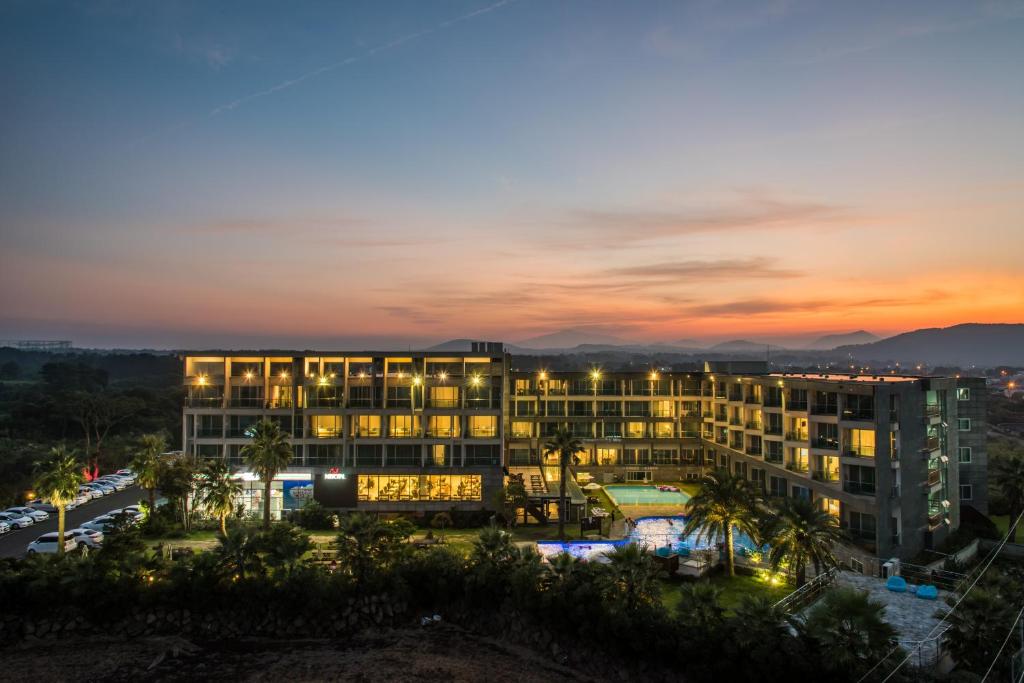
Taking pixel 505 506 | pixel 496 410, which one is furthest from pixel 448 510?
pixel 496 410

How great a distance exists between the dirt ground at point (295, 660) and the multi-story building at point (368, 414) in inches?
757

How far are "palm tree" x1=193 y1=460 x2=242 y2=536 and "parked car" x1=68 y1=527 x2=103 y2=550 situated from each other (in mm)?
8605

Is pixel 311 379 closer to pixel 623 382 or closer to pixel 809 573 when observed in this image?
pixel 623 382

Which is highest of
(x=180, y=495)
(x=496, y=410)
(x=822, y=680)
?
(x=496, y=410)

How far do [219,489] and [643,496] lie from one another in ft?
135

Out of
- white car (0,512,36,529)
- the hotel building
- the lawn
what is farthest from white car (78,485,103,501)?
the lawn

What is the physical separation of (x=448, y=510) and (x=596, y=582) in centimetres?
2317

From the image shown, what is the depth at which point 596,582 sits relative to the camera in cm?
3186

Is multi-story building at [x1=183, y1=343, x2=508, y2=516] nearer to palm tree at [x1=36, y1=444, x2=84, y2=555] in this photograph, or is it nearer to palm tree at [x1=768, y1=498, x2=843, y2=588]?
palm tree at [x1=36, y1=444, x2=84, y2=555]

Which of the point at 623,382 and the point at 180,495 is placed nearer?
the point at 180,495

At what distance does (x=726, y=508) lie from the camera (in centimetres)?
3941

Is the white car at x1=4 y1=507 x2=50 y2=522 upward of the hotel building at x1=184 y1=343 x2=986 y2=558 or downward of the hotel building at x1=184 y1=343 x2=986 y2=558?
downward

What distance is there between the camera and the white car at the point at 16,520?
49188mm

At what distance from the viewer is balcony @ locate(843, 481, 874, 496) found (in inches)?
1711
